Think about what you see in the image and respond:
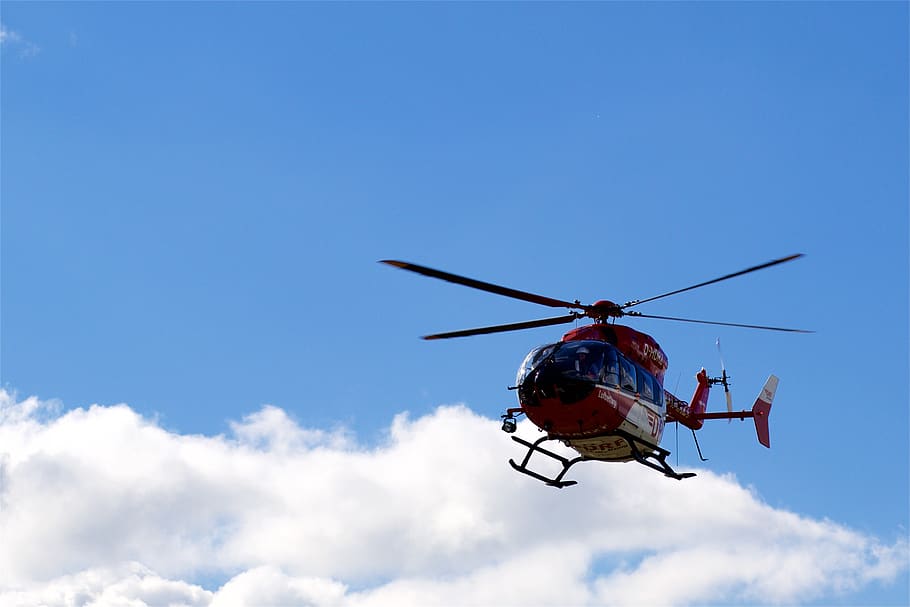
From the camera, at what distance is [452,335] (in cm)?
4166

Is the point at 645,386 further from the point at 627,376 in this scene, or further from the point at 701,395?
the point at 701,395

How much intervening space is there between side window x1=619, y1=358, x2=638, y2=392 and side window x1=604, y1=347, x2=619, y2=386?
0.28 metres

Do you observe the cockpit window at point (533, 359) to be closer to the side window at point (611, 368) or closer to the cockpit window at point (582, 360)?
the cockpit window at point (582, 360)

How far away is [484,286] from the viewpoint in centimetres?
3803

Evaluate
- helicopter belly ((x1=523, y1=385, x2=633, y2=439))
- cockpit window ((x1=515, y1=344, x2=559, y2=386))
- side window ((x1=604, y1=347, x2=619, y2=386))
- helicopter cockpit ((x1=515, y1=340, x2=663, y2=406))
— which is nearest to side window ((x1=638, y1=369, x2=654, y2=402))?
helicopter cockpit ((x1=515, y1=340, x2=663, y2=406))

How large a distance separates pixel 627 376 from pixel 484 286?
6.08 m

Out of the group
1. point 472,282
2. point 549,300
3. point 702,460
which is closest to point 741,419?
point 702,460

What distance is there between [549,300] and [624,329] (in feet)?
10.1

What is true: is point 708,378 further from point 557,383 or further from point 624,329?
point 557,383

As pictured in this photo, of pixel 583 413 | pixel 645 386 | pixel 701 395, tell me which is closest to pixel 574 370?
pixel 583 413

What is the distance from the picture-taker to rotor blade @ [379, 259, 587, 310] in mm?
35166

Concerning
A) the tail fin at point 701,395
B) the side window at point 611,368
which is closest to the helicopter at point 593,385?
the side window at point 611,368

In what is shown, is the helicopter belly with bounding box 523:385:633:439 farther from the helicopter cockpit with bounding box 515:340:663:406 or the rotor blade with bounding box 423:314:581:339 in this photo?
the rotor blade with bounding box 423:314:581:339

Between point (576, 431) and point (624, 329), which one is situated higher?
point (624, 329)
